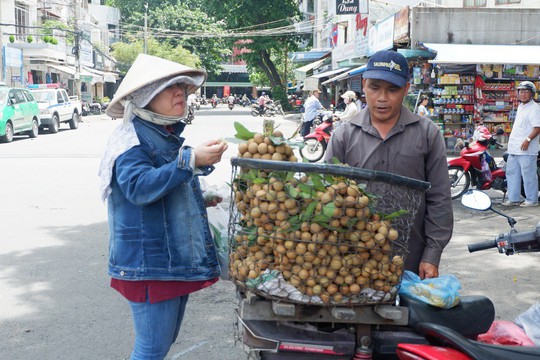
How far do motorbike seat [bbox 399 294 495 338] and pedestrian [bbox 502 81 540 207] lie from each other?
7.17 meters

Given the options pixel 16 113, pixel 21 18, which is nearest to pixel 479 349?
pixel 16 113

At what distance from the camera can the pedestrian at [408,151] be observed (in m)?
2.88

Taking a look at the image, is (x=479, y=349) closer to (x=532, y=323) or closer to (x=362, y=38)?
(x=532, y=323)

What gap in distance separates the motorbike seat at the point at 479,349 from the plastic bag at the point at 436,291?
16 cm

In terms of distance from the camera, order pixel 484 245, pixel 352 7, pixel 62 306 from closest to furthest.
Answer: pixel 484 245
pixel 62 306
pixel 352 7

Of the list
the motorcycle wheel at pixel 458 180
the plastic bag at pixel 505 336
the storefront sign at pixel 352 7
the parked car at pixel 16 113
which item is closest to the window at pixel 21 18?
the parked car at pixel 16 113

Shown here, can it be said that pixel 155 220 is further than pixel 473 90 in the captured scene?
No

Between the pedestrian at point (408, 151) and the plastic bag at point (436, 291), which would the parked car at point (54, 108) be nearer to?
the pedestrian at point (408, 151)

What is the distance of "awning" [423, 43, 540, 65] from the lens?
53.8 ft

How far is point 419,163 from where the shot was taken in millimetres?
2963

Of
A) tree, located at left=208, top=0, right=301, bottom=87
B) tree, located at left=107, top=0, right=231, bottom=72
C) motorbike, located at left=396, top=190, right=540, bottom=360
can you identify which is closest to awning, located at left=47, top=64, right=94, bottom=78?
tree, located at left=208, top=0, right=301, bottom=87

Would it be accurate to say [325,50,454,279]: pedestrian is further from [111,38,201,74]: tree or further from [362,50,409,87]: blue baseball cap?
[111,38,201,74]: tree

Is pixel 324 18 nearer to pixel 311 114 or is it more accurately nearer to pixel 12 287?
pixel 311 114

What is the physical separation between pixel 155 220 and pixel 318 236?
871 mm
